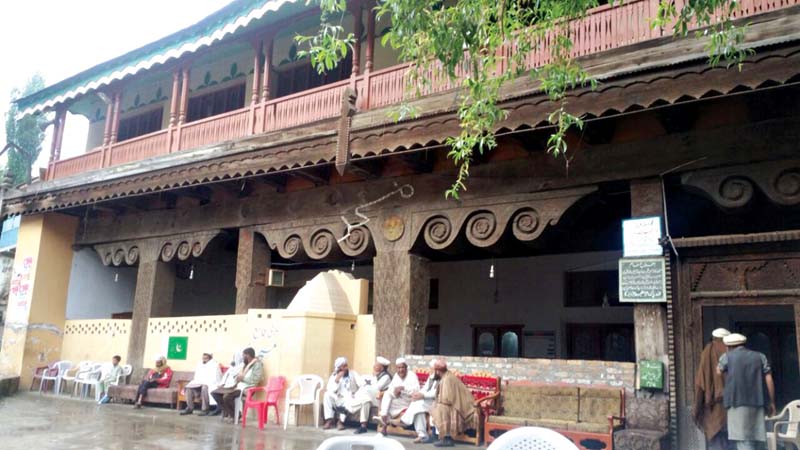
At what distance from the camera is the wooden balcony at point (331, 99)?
24.9 feet

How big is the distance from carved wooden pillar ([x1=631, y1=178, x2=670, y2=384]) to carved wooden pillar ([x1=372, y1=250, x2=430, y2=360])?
3106 millimetres

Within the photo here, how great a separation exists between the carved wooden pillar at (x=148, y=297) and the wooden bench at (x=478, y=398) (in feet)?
19.8

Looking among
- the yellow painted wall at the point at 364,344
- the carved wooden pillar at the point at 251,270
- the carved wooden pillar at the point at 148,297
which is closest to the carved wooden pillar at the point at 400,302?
the yellow painted wall at the point at 364,344

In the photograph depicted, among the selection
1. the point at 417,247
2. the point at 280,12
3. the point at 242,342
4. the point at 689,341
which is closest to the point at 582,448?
the point at 689,341

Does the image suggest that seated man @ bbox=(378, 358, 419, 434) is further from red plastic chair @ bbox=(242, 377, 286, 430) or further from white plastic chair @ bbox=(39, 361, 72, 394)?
white plastic chair @ bbox=(39, 361, 72, 394)

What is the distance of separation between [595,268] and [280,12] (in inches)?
286

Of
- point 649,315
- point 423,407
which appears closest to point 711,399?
point 649,315

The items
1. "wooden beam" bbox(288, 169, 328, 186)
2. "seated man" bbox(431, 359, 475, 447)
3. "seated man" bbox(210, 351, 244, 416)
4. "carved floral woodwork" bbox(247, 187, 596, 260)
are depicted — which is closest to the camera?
"seated man" bbox(431, 359, 475, 447)

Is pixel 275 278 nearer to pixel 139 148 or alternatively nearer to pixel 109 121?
pixel 139 148

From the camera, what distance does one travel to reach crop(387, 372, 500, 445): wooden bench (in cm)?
787

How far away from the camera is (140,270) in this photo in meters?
12.7

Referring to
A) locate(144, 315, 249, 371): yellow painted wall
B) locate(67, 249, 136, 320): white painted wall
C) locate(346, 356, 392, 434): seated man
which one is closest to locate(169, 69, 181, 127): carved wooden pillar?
locate(144, 315, 249, 371): yellow painted wall

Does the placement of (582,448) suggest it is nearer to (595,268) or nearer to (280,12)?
(595,268)

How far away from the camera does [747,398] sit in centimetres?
625
